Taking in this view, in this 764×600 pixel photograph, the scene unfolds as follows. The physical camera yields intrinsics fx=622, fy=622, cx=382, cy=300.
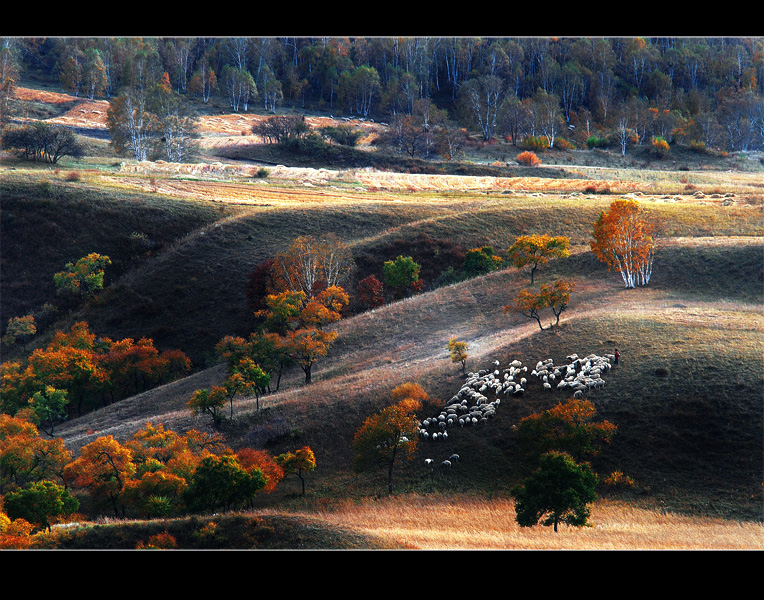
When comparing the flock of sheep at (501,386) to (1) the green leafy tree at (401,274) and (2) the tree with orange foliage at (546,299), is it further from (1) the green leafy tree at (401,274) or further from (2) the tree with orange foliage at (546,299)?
(1) the green leafy tree at (401,274)

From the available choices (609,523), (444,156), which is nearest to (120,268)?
(609,523)

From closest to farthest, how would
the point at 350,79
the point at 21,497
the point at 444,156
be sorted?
1. the point at 21,497
2. the point at 444,156
3. the point at 350,79

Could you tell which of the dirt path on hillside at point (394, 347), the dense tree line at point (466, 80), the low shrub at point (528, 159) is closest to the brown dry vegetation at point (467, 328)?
the dirt path on hillside at point (394, 347)

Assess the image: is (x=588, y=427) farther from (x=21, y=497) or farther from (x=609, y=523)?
(x=21, y=497)

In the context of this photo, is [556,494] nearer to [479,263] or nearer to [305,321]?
[305,321]

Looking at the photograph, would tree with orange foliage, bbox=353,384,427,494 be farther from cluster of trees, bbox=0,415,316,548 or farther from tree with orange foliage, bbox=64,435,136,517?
tree with orange foliage, bbox=64,435,136,517

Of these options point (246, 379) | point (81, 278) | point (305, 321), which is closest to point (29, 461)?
point (246, 379)
